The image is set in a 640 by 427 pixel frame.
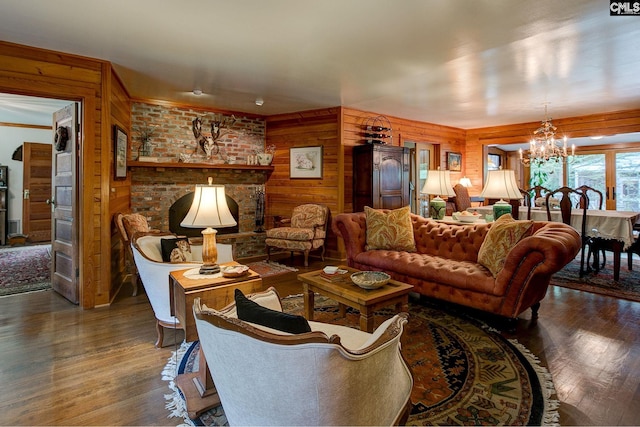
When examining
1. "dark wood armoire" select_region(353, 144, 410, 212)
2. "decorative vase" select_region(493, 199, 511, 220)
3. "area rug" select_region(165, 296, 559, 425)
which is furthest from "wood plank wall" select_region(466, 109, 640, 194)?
"area rug" select_region(165, 296, 559, 425)

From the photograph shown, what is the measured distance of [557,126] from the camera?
682 cm

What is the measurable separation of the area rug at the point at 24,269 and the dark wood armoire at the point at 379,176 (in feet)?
14.6

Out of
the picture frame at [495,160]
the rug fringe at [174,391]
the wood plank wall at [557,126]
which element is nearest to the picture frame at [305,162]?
the rug fringe at [174,391]

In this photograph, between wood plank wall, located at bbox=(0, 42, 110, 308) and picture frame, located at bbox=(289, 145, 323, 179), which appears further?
picture frame, located at bbox=(289, 145, 323, 179)

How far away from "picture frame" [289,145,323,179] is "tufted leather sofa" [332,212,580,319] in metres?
2.00

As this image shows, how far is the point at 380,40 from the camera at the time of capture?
314 cm

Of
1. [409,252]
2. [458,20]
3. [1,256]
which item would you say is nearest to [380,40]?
[458,20]

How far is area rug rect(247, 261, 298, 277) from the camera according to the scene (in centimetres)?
496

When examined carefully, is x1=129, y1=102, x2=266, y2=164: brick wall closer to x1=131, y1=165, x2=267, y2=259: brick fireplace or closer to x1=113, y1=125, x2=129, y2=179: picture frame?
x1=131, y1=165, x2=267, y2=259: brick fireplace

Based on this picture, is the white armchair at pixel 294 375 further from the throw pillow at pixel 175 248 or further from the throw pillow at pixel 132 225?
→ the throw pillow at pixel 132 225

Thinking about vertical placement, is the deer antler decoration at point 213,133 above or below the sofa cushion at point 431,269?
above

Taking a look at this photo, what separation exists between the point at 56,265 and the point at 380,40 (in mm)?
4239

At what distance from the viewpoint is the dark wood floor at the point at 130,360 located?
6.32 feet

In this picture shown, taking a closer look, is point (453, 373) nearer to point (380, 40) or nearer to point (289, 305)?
point (289, 305)
